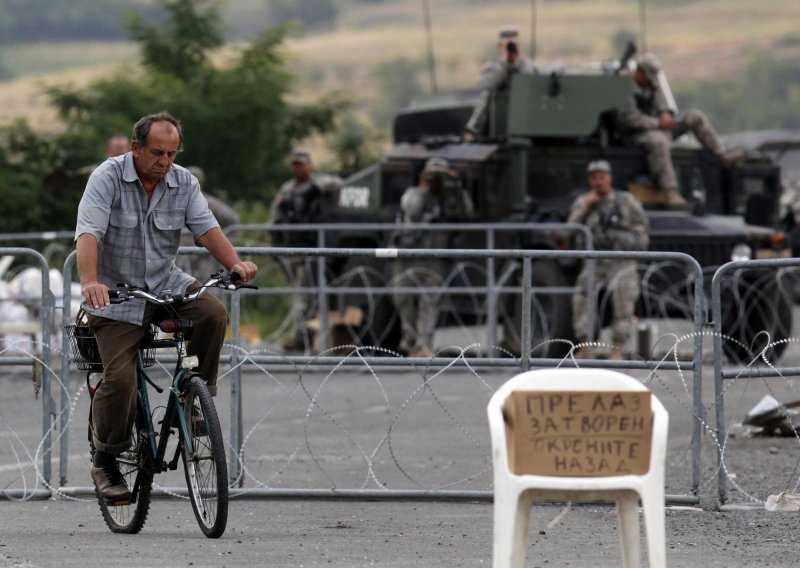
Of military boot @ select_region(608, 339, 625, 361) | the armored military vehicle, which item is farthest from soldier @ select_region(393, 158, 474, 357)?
military boot @ select_region(608, 339, 625, 361)

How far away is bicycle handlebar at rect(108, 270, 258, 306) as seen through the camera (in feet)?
29.3

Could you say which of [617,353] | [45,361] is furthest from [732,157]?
[45,361]

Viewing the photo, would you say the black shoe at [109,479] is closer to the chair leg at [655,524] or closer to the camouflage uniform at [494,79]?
the chair leg at [655,524]

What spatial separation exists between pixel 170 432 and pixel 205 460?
0.40 metres

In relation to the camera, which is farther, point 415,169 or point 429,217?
point 415,169

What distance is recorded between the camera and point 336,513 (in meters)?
10.5

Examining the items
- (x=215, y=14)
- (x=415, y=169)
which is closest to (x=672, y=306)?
(x=415, y=169)

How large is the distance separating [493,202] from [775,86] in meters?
81.6

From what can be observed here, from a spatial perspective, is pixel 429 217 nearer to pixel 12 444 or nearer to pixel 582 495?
pixel 12 444

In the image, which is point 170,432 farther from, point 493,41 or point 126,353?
point 493,41

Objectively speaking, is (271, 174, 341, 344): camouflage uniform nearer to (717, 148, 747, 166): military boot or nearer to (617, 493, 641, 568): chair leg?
(717, 148, 747, 166): military boot

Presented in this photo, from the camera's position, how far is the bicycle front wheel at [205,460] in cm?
889

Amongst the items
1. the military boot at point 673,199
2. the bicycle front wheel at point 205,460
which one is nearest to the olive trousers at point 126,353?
the bicycle front wheel at point 205,460

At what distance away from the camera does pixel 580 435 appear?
22.7 ft
